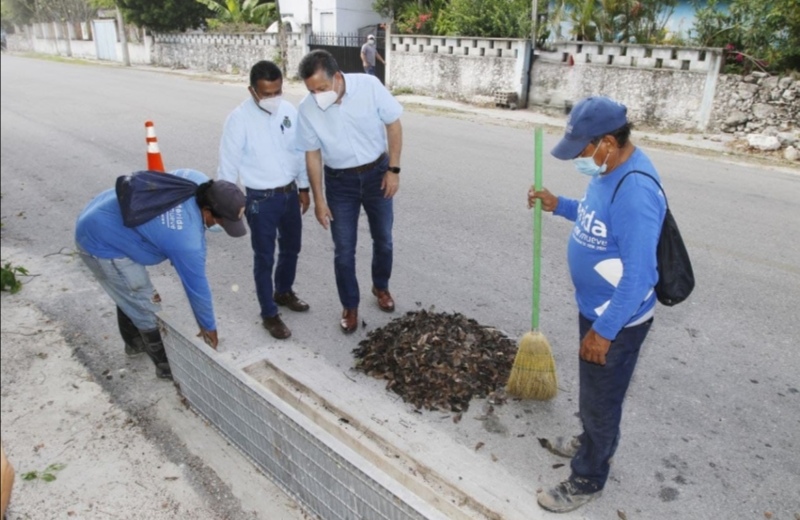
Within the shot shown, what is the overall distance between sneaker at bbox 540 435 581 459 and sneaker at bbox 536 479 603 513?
326 mm

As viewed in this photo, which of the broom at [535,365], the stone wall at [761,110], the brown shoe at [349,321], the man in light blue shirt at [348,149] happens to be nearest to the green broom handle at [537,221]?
the broom at [535,365]

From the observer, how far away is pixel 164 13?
27.2m

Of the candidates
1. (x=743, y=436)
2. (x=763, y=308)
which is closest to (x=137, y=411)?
(x=743, y=436)

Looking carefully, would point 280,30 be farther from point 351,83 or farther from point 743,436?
point 743,436

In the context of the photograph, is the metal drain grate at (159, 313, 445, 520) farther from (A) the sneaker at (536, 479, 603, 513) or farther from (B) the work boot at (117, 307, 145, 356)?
(A) the sneaker at (536, 479, 603, 513)

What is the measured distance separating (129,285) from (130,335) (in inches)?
23.7

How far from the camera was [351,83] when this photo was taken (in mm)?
3951

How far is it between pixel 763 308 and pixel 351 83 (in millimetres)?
3649

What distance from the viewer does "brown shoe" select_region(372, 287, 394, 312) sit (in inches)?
188

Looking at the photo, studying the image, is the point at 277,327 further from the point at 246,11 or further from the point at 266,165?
the point at 246,11

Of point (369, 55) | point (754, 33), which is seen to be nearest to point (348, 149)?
point (754, 33)

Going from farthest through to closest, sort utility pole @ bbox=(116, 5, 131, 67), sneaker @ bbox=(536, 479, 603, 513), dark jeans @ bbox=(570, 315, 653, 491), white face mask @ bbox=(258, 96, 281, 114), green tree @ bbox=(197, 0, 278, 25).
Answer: utility pole @ bbox=(116, 5, 131, 67) → green tree @ bbox=(197, 0, 278, 25) → white face mask @ bbox=(258, 96, 281, 114) → sneaker @ bbox=(536, 479, 603, 513) → dark jeans @ bbox=(570, 315, 653, 491)

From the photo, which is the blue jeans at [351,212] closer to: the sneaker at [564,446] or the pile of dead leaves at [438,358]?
the pile of dead leaves at [438,358]

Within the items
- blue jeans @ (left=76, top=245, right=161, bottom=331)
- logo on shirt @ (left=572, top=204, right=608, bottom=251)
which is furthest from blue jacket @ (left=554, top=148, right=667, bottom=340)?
blue jeans @ (left=76, top=245, right=161, bottom=331)
